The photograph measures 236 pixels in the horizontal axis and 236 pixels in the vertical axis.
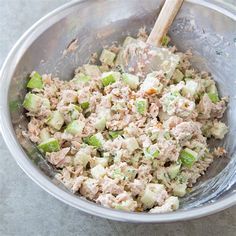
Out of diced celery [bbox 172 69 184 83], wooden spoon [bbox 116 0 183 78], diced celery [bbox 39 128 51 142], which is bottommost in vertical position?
diced celery [bbox 39 128 51 142]

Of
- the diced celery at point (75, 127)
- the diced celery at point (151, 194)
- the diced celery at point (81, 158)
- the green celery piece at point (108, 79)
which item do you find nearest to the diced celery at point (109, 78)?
the green celery piece at point (108, 79)

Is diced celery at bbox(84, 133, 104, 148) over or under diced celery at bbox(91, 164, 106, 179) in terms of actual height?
over

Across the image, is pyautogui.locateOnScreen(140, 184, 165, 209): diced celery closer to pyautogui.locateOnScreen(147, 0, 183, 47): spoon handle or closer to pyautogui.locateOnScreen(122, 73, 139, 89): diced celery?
pyautogui.locateOnScreen(122, 73, 139, 89): diced celery

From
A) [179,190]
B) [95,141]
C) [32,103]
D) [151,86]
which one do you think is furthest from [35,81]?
[179,190]

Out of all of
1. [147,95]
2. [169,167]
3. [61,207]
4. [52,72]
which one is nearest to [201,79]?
[147,95]

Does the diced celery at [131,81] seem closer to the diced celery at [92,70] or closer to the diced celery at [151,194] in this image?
the diced celery at [92,70]

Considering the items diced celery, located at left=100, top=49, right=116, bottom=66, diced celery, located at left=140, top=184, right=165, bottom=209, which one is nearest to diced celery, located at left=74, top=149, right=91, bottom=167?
diced celery, located at left=140, top=184, right=165, bottom=209

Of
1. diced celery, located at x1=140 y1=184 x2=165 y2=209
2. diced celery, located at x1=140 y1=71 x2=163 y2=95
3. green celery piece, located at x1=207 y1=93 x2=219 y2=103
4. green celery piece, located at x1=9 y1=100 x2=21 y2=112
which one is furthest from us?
green celery piece, located at x1=207 y1=93 x2=219 y2=103
